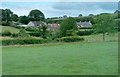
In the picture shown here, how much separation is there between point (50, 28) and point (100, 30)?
578cm

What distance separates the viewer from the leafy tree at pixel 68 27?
81.5ft

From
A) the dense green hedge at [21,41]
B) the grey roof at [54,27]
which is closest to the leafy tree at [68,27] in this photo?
the grey roof at [54,27]

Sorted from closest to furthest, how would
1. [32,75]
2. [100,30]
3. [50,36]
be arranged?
1. [32,75]
2. [50,36]
3. [100,30]

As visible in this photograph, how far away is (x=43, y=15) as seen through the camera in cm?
2375

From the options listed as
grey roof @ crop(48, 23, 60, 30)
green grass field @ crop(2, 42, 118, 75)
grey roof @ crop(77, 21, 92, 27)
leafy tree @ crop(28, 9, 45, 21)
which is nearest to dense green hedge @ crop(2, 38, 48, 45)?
leafy tree @ crop(28, 9, 45, 21)

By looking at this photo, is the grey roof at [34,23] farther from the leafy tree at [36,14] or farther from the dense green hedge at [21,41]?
the dense green hedge at [21,41]

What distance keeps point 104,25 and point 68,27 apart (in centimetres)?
402

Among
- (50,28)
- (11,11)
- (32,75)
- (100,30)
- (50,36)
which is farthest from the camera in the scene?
(100,30)

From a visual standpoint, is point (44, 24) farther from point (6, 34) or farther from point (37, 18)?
point (6, 34)

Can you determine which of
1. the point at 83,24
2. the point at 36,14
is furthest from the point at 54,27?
the point at 83,24

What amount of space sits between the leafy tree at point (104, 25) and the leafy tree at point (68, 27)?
2634 mm

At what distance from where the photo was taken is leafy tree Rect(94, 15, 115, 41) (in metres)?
26.5

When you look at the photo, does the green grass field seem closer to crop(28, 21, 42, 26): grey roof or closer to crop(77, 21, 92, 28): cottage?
crop(77, 21, 92, 28): cottage

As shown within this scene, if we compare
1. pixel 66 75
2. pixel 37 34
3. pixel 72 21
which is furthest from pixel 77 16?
pixel 66 75
